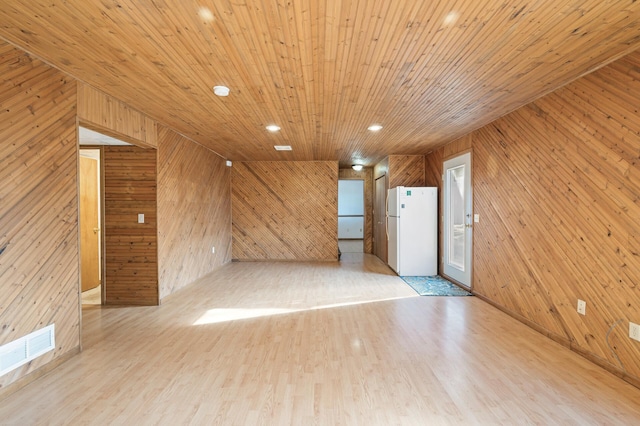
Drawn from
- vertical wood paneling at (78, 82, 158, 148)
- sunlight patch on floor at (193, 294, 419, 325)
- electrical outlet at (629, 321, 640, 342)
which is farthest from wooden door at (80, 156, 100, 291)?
electrical outlet at (629, 321, 640, 342)

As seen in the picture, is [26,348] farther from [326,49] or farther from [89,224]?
[89,224]

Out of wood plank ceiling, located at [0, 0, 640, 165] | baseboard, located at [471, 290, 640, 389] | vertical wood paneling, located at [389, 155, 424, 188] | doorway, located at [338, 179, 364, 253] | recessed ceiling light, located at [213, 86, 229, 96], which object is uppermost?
wood plank ceiling, located at [0, 0, 640, 165]

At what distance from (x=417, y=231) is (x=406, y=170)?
1500 millimetres

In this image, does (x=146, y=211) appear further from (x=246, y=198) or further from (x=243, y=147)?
(x=246, y=198)

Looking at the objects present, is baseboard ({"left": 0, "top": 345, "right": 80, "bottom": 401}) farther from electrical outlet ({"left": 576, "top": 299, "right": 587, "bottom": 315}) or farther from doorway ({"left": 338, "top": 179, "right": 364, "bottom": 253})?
doorway ({"left": 338, "top": 179, "right": 364, "bottom": 253})

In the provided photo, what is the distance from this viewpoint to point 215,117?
4410 millimetres

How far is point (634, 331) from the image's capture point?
262 centimetres

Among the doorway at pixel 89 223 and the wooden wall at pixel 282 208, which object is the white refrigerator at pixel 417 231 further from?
the doorway at pixel 89 223

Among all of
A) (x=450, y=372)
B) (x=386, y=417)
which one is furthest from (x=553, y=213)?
(x=386, y=417)

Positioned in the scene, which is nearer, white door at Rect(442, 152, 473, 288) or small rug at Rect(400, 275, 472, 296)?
small rug at Rect(400, 275, 472, 296)

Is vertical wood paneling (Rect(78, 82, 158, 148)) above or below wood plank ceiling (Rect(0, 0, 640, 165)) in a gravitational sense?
below

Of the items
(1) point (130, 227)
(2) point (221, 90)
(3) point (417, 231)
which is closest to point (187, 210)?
(1) point (130, 227)

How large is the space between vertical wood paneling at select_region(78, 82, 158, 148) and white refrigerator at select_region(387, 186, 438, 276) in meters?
4.47

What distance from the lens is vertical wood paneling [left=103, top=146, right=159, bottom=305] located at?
4727 mm
